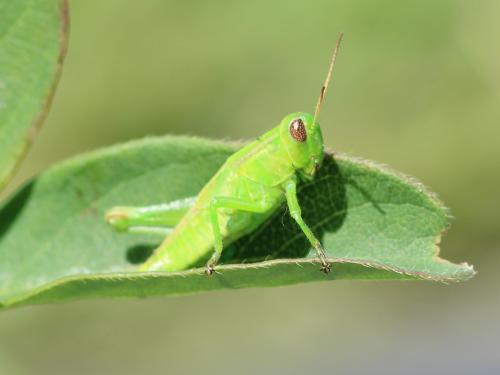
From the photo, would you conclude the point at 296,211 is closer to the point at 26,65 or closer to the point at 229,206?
the point at 229,206

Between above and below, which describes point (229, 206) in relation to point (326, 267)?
above

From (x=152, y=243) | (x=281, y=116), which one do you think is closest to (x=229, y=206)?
(x=152, y=243)

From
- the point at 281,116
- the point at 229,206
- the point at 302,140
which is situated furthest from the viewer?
the point at 281,116

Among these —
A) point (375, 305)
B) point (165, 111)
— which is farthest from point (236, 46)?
point (375, 305)

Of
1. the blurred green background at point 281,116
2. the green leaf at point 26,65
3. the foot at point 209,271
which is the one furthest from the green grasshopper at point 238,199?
the blurred green background at point 281,116

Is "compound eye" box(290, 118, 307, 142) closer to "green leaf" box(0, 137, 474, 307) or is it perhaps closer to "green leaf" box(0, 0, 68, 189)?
"green leaf" box(0, 137, 474, 307)

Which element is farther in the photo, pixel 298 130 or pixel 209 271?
pixel 298 130

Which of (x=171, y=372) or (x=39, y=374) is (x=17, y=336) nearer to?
(x=39, y=374)
